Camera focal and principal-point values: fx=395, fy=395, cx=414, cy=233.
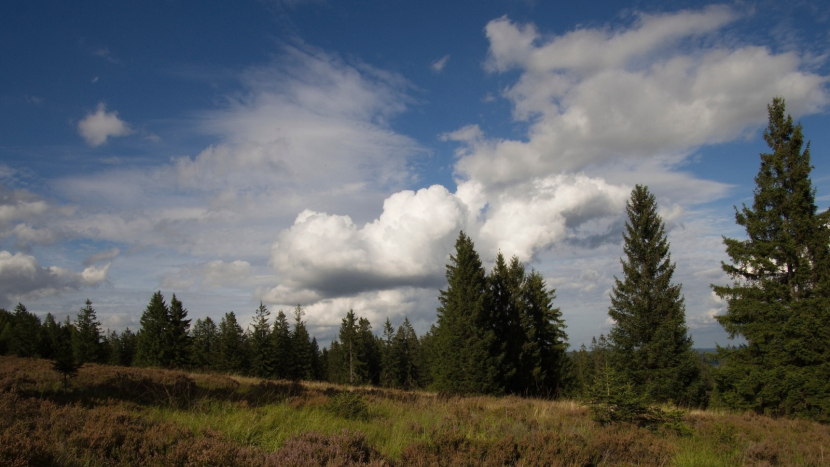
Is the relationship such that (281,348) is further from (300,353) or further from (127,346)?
(127,346)

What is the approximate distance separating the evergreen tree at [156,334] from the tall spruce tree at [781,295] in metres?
59.9

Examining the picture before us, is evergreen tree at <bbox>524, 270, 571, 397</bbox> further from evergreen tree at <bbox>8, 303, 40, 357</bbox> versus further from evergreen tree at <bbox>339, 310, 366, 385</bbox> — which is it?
evergreen tree at <bbox>8, 303, 40, 357</bbox>

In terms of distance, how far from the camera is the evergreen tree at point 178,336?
53.7 m

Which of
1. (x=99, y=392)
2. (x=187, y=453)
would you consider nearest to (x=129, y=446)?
(x=187, y=453)

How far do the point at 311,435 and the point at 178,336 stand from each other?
195 ft

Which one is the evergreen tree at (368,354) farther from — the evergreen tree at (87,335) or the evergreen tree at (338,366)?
the evergreen tree at (87,335)

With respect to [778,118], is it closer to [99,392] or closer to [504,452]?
[504,452]

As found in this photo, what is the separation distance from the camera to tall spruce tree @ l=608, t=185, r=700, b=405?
23641 mm

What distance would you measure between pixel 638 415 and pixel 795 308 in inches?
633

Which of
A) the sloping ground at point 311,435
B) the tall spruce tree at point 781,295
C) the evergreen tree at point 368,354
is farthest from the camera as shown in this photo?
the evergreen tree at point 368,354

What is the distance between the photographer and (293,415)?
7.11 meters

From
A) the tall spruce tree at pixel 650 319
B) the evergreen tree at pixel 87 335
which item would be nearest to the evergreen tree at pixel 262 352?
the evergreen tree at pixel 87 335

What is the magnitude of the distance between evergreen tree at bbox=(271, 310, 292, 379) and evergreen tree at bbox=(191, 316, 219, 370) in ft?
40.4

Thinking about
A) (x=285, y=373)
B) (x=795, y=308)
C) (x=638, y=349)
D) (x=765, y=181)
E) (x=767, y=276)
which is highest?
(x=765, y=181)
